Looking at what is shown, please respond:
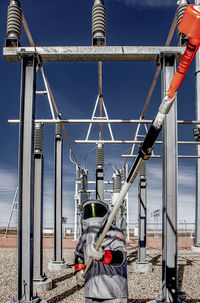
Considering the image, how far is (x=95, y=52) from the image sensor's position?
4.87m

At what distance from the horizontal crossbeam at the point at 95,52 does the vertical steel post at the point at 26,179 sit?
0.15 metres

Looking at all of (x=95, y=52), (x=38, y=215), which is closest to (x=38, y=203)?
(x=38, y=215)

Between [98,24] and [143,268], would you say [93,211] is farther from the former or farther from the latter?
[143,268]

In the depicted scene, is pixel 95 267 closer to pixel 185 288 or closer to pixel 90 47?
pixel 90 47

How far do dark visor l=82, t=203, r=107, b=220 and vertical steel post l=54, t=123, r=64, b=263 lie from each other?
19.7ft

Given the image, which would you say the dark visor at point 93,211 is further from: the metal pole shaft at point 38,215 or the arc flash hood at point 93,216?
the metal pole shaft at point 38,215

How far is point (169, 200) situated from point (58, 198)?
19.3 ft

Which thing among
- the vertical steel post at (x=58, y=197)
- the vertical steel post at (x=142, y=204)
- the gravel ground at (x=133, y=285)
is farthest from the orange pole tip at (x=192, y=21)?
the vertical steel post at (x=142, y=204)

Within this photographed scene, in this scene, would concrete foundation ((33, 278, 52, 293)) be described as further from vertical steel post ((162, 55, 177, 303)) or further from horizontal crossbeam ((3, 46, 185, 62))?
horizontal crossbeam ((3, 46, 185, 62))

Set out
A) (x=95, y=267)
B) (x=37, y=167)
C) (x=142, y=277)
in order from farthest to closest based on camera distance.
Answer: (x=142, y=277)
(x=37, y=167)
(x=95, y=267)

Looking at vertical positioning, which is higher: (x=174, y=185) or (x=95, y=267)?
(x=174, y=185)

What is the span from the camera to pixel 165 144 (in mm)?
4699

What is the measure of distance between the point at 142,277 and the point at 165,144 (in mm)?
6252

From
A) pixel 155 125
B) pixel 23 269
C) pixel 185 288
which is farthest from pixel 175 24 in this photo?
pixel 185 288
